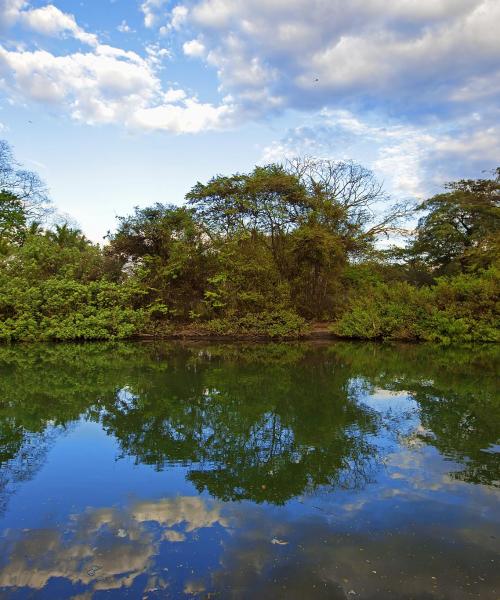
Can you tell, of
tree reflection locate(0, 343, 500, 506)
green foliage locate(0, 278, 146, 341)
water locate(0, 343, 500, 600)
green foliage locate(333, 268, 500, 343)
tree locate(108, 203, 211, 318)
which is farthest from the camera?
tree locate(108, 203, 211, 318)

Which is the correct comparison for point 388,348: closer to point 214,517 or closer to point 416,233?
point 214,517

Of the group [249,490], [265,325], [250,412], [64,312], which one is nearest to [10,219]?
[64,312]

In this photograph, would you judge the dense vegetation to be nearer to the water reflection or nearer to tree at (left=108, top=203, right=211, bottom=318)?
tree at (left=108, top=203, right=211, bottom=318)

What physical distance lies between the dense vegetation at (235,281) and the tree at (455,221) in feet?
19.6

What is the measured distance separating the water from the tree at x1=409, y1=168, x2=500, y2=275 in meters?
20.3

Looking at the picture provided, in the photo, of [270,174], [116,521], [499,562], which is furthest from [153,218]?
[499,562]

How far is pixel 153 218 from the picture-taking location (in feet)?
63.6

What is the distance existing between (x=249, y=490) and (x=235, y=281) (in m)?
14.4

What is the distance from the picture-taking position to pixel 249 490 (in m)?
4.46

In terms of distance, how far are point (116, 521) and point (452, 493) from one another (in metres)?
3.06

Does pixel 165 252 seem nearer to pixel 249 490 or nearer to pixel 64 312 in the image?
pixel 64 312

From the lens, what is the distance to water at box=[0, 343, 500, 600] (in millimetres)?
3086

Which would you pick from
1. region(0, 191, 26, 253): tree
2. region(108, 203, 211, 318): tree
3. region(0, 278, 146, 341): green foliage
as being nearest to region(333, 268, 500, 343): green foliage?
region(108, 203, 211, 318): tree

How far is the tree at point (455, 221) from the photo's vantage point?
2719 centimetres
